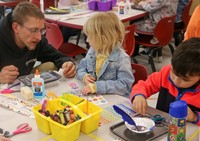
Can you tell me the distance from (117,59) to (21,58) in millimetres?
886

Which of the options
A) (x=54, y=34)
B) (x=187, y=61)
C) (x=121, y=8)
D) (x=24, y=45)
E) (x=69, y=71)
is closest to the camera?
(x=187, y=61)

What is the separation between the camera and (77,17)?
13.6 feet

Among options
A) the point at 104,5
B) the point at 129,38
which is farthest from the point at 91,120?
the point at 104,5

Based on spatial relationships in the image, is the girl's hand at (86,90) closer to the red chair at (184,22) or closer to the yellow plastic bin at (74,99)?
the yellow plastic bin at (74,99)

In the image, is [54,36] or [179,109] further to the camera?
[54,36]

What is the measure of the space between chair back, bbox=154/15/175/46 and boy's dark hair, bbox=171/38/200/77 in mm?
2494

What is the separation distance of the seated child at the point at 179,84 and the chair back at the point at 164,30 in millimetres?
2223

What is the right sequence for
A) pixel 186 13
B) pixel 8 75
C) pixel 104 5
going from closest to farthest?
pixel 8 75
pixel 104 5
pixel 186 13

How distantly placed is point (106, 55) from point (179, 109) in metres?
0.99

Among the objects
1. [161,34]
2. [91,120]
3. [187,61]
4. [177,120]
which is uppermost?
[187,61]

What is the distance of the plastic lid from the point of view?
1.28 m

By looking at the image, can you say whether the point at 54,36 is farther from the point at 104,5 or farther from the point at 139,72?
the point at 139,72

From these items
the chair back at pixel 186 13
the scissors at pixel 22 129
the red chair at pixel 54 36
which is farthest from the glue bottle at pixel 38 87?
the chair back at pixel 186 13

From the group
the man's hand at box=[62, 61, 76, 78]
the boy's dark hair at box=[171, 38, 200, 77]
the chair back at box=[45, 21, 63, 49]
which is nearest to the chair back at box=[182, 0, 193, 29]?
the chair back at box=[45, 21, 63, 49]
